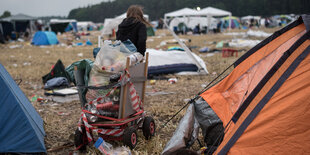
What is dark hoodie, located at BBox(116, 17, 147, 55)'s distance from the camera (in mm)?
4559

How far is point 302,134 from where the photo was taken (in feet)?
8.19

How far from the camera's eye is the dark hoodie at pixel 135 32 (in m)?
4.56

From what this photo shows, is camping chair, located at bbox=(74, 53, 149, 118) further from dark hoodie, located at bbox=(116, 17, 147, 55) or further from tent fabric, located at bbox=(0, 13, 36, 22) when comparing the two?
tent fabric, located at bbox=(0, 13, 36, 22)

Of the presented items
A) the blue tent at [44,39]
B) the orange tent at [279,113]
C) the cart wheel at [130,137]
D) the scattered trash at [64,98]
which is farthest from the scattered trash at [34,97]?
the blue tent at [44,39]

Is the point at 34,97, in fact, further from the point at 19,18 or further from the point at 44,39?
the point at 19,18

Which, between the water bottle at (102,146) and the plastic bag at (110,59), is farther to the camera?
the plastic bag at (110,59)

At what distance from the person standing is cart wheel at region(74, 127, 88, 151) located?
165 cm

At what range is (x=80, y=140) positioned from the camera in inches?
140

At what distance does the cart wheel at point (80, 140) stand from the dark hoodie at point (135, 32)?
65.0 inches

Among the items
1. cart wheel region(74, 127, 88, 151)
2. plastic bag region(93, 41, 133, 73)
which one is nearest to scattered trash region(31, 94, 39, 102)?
cart wheel region(74, 127, 88, 151)

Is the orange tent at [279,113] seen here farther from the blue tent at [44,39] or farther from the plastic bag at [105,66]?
the blue tent at [44,39]

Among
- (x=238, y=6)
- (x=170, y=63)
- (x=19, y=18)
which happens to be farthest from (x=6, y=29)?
(x=238, y=6)

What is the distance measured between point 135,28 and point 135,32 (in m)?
0.06

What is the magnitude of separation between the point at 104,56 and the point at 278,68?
77.8 inches
